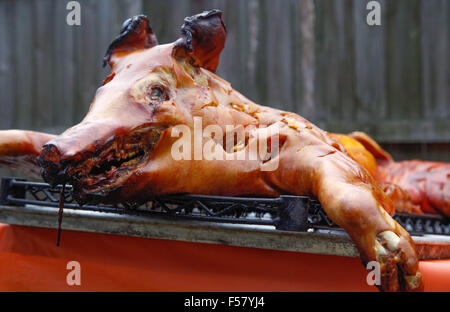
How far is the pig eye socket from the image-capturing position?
5.01 feet

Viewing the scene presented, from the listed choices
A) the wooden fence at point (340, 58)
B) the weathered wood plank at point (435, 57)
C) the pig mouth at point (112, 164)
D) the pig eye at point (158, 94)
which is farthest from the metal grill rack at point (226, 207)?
the weathered wood plank at point (435, 57)

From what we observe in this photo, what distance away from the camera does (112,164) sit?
1.46 meters

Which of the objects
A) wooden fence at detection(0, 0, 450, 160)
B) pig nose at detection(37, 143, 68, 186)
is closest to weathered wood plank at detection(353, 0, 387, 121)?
wooden fence at detection(0, 0, 450, 160)

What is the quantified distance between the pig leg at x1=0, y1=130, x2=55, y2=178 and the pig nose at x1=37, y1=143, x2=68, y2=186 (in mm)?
610

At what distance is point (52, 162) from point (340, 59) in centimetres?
269

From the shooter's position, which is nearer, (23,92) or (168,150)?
(168,150)

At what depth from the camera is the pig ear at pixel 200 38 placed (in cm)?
163

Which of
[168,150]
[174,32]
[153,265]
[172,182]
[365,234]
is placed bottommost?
[153,265]

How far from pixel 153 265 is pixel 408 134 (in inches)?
96.3

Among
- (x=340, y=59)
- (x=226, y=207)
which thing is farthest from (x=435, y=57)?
(x=226, y=207)

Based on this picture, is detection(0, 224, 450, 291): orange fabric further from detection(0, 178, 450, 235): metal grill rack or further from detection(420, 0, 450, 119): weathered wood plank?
detection(420, 0, 450, 119): weathered wood plank

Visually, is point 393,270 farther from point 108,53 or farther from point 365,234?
point 108,53

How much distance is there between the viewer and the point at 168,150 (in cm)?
149

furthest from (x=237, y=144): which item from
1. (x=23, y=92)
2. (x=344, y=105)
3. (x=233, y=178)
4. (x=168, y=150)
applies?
(x=23, y=92)
